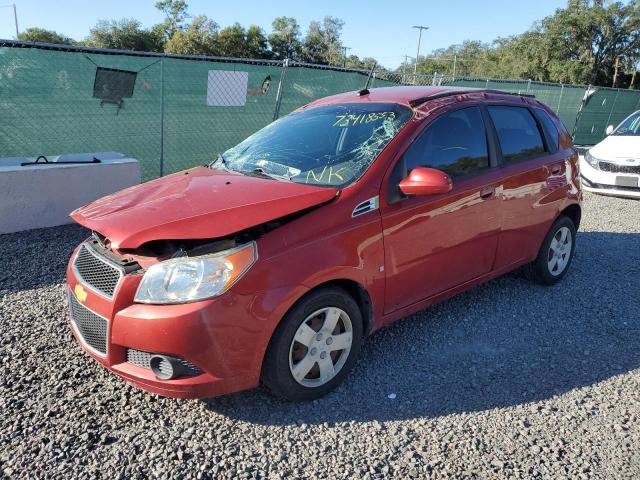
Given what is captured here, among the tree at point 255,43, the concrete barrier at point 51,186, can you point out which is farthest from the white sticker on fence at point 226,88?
the tree at point 255,43

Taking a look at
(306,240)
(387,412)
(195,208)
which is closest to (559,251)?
(387,412)

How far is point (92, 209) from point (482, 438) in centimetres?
262

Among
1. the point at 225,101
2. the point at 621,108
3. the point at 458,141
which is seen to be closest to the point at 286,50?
the point at 621,108

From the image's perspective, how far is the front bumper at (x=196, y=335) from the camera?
2.46 m

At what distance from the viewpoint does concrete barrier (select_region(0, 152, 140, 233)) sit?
220 inches

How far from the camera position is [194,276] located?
99.1 inches

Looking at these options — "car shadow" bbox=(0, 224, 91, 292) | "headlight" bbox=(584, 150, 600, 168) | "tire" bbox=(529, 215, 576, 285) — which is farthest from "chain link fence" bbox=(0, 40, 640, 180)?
"tire" bbox=(529, 215, 576, 285)

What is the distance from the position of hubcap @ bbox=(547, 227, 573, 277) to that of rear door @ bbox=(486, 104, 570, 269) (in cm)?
29

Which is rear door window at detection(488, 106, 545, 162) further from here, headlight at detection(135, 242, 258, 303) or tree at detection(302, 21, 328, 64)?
tree at detection(302, 21, 328, 64)

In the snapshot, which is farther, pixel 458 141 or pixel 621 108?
pixel 621 108

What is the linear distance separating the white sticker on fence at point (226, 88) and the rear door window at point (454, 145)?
5270mm

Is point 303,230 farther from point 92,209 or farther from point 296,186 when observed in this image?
point 92,209

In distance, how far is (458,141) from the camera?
145 inches

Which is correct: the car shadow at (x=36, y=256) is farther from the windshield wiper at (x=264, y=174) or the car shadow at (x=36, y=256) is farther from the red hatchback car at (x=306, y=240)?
the windshield wiper at (x=264, y=174)
